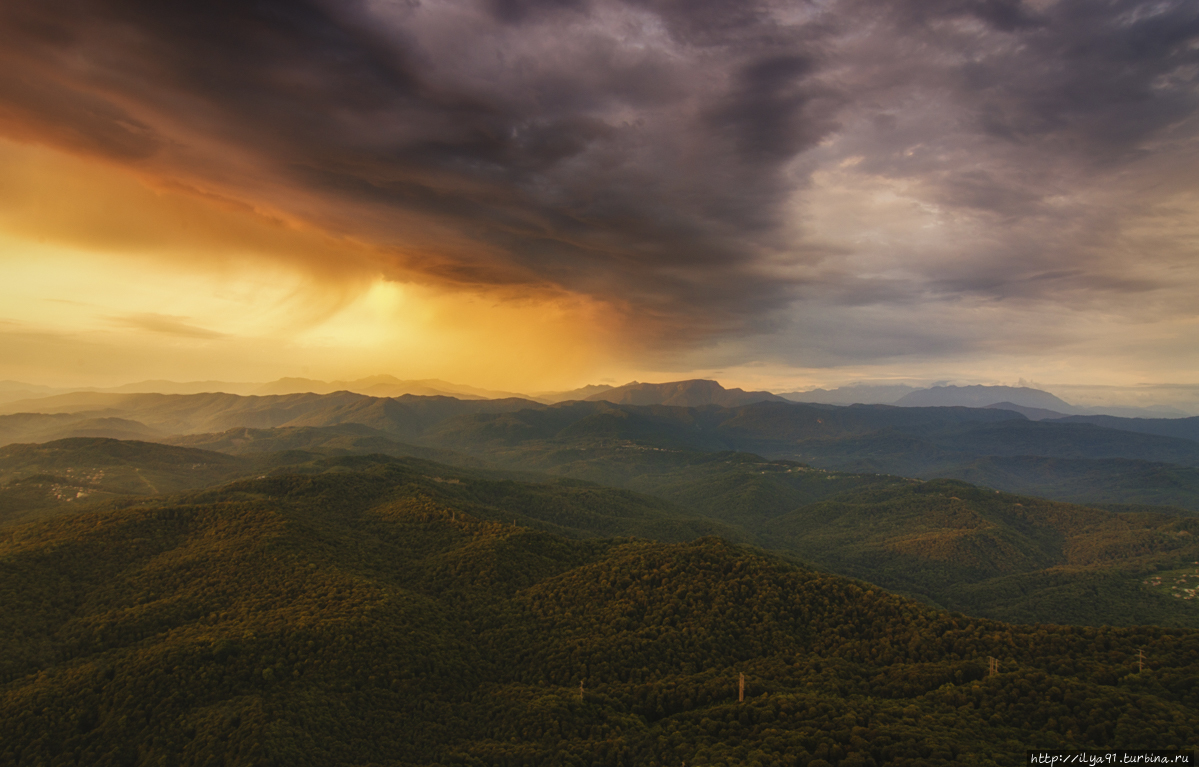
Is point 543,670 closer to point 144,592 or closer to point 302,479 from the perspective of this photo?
point 144,592

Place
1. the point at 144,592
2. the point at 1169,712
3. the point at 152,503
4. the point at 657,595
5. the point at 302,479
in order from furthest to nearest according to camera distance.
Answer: the point at 302,479, the point at 152,503, the point at 657,595, the point at 144,592, the point at 1169,712

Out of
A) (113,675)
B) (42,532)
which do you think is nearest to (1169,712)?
(113,675)

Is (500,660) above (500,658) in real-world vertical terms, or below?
below

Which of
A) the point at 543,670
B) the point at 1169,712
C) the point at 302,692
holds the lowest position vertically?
the point at 543,670

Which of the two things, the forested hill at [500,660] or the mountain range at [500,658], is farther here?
the mountain range at [500,658]

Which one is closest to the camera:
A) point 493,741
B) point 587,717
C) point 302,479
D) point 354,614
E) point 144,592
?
point 493,741

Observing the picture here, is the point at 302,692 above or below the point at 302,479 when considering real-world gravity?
below

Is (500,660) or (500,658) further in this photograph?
(500,658)

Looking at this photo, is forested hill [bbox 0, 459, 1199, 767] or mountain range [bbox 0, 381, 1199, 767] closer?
forested hill [bbox 0, 459, 1199, 767]
